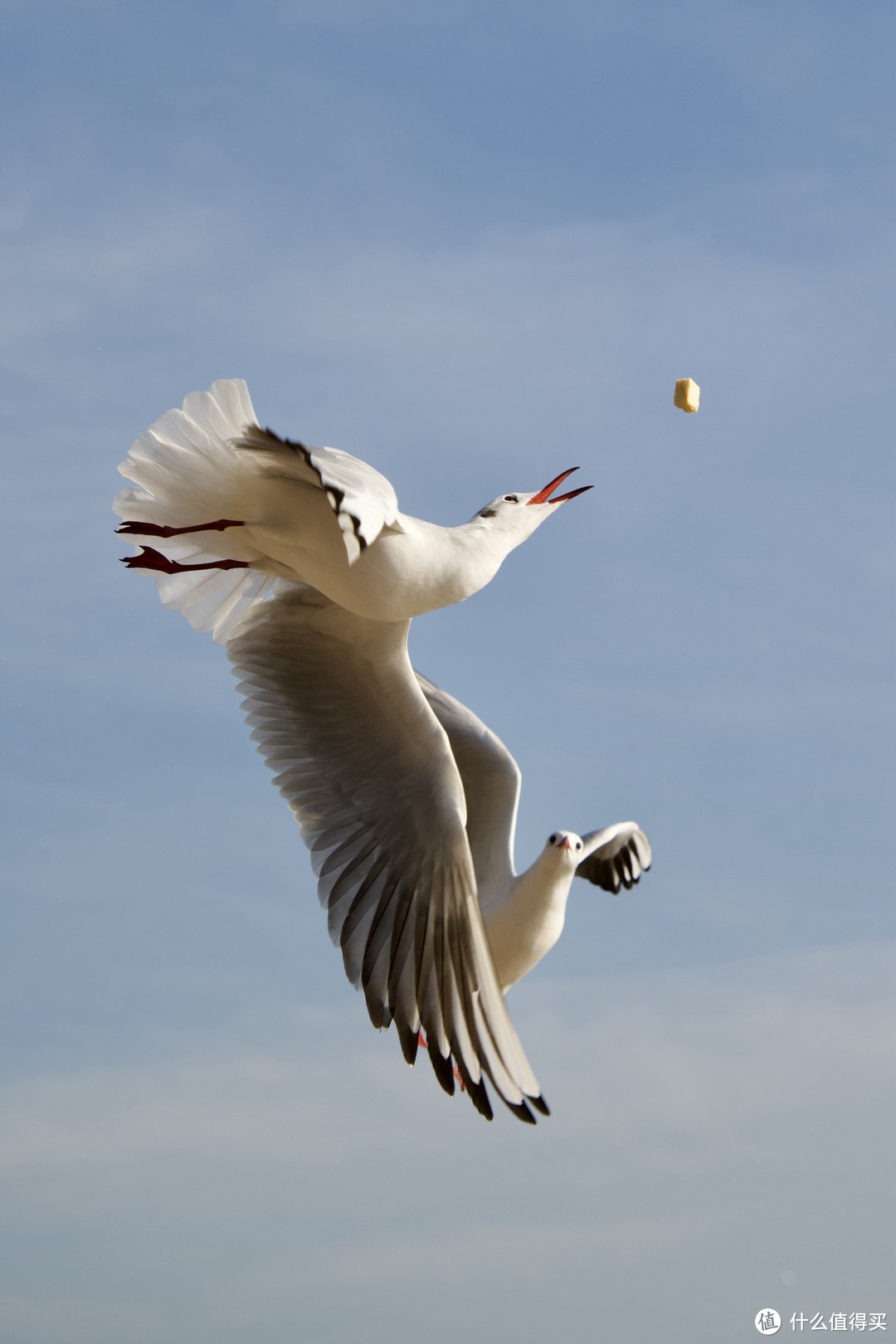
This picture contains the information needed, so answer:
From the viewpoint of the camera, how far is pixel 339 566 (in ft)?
14.1

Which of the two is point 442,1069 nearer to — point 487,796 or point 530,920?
point 530,920

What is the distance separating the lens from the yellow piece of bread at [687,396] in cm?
499

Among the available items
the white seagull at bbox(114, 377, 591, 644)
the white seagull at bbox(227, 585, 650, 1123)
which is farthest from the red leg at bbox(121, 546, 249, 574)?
the white seagull at bbox(227, 585, 650, 1123)

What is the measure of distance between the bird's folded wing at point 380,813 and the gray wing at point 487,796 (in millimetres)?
756

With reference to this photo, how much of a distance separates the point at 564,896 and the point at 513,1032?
2.88 ft

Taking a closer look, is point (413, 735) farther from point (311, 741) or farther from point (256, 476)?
point (256, 476)

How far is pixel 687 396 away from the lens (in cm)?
500

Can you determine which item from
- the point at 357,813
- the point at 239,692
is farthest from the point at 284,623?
the point at 357,813

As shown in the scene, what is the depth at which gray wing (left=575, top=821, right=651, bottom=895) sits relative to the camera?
7164 millimetres

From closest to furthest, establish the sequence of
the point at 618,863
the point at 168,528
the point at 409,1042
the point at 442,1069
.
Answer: the point at 168,528 → the point at 442,1069 → the point at 409,1042 → the point at 618,863

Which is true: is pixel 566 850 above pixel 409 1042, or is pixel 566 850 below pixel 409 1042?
above

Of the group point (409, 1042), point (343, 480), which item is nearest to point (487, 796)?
point (409, 1042)

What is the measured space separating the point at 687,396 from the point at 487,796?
5.98 feet

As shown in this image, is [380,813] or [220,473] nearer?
[220,473]
